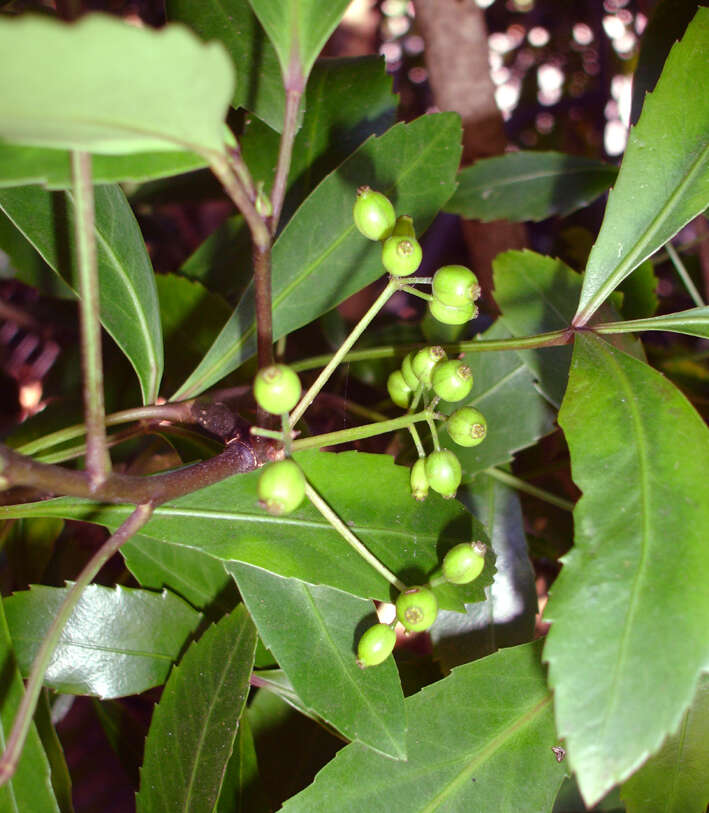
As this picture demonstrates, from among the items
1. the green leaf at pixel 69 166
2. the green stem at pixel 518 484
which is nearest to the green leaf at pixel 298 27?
the green leaf at pixel 69 166

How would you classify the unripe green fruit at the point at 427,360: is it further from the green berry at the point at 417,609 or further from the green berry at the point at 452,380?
the green berry at the point at 417,609

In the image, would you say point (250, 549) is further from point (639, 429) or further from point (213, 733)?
point (639, 429)

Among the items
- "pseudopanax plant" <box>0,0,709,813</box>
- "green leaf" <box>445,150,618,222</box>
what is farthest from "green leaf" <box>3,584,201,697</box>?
"green leaf" <box>445,150,618,222</box>

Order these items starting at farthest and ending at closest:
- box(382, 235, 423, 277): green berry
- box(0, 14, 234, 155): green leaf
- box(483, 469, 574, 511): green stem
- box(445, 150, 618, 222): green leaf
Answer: box(445, 150, 618, 222): green leaf, box(483, 469, 574, 511): green stem, box(382, 235, 423, 277): green berry, box(0, 14, 234, 155): green leaf

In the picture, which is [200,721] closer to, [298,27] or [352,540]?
[352,540]

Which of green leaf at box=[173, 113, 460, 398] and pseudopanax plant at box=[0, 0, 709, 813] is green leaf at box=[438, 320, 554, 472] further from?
green leaf at box=[173, 113, 460, 398]

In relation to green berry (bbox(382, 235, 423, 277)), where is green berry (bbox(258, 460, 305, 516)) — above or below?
below

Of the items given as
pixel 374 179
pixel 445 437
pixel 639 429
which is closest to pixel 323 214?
pixel 374 179

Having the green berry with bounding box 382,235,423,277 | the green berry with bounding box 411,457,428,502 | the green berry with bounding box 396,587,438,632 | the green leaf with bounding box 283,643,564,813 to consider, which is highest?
the green berry with bounding box 382,235,423,277
